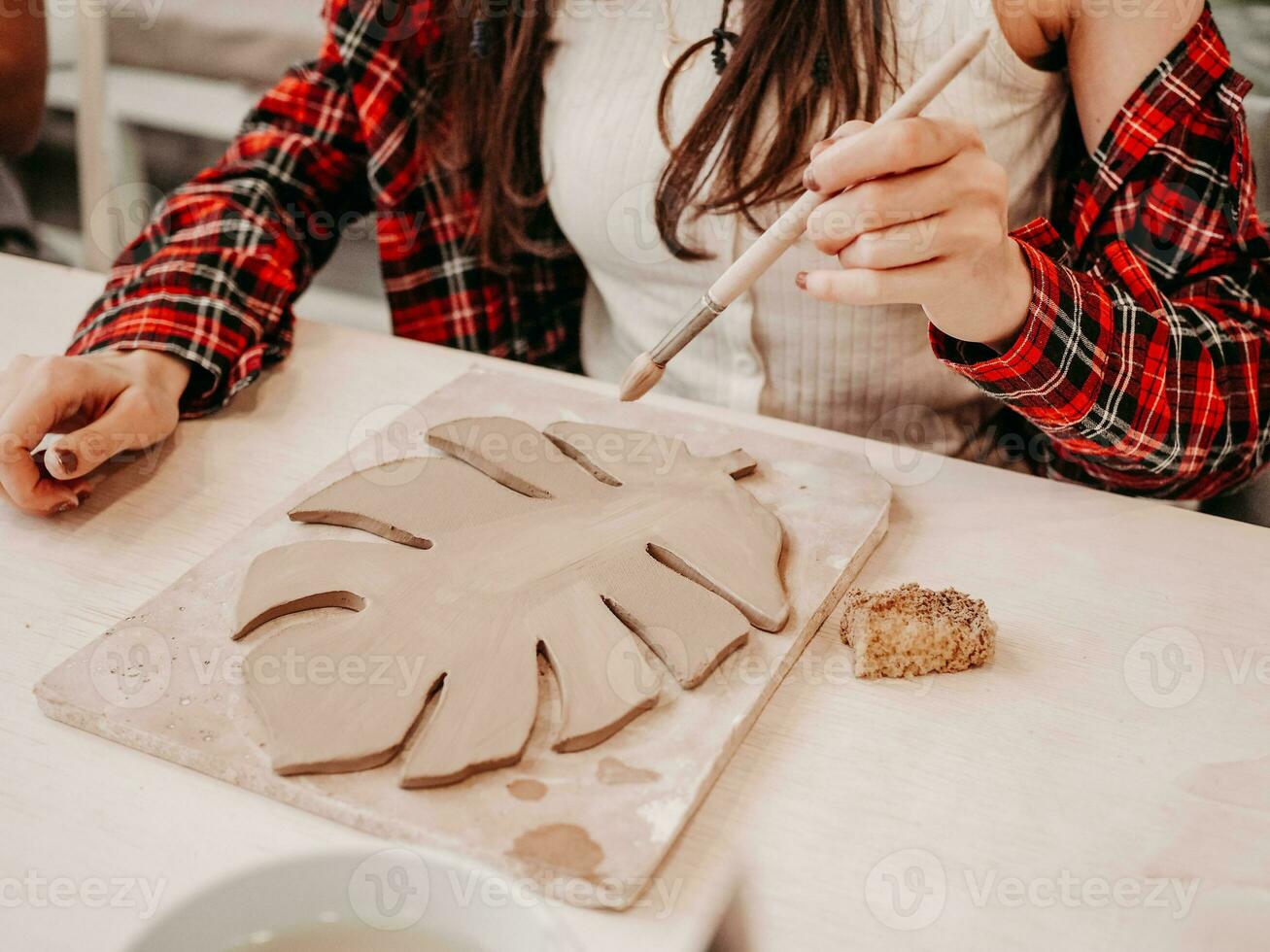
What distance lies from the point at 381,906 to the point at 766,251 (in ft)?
1.41

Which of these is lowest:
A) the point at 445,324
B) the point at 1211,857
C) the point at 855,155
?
the point at 445,324

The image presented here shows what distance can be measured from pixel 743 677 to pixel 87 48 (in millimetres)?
1617

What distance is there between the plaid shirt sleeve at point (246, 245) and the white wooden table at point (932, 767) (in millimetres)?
145

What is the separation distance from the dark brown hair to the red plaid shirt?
53 mm

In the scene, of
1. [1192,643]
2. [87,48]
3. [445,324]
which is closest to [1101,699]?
[1192,643]

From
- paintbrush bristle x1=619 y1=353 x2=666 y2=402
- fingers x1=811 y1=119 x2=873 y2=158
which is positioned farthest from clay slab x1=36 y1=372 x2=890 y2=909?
fingers x1=811 y1=119 x2=873 y2=158

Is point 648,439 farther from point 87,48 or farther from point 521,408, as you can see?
point 87,48

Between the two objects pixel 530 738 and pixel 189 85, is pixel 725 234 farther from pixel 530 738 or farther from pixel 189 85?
pixel 189 85

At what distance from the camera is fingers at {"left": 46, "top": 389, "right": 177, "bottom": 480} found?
2.46ft

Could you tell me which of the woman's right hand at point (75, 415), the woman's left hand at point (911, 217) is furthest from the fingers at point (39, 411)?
the woman's left hand at point (911, 217)

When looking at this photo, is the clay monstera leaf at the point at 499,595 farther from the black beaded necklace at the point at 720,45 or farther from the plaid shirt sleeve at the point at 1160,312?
the black beaded necklace at the point at 720,45

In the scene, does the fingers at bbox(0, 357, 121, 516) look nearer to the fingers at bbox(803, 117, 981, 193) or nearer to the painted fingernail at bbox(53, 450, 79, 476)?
the painted fingernail at bbox(53, 450, 79, 476)

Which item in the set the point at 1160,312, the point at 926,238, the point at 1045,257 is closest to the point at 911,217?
the point at 926,238

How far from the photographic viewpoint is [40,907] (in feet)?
1.60
